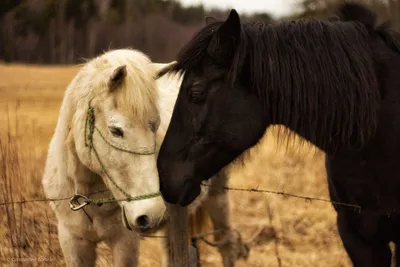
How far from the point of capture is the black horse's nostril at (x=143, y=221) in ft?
9.73

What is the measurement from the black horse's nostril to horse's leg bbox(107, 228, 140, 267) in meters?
0.59

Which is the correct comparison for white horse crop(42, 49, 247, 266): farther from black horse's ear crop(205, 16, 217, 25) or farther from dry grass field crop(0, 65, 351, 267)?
dry grass field crop(0, 65, 351, 267)

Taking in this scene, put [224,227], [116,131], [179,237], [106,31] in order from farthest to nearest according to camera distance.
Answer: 1. [106,31]
2. [224,227]
3. [179,237]
4. [116,131]

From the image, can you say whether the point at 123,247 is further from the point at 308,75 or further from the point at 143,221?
the point at 308,75

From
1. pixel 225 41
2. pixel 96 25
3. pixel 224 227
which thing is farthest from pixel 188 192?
pixel 96 25

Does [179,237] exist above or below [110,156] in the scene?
below

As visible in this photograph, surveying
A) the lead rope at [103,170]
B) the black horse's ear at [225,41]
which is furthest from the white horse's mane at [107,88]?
the black horse's ear at [225,41]

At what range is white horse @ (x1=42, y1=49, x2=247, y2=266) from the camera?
9.97ft

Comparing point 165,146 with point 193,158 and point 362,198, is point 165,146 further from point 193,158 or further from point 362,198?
point 362,198

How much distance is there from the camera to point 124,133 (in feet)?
10.0

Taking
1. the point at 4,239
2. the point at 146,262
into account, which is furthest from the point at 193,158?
the point at 146,262

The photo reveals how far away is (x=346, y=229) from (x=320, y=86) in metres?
0.87

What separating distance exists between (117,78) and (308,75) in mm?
1020

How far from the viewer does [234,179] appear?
8312 millimetres
